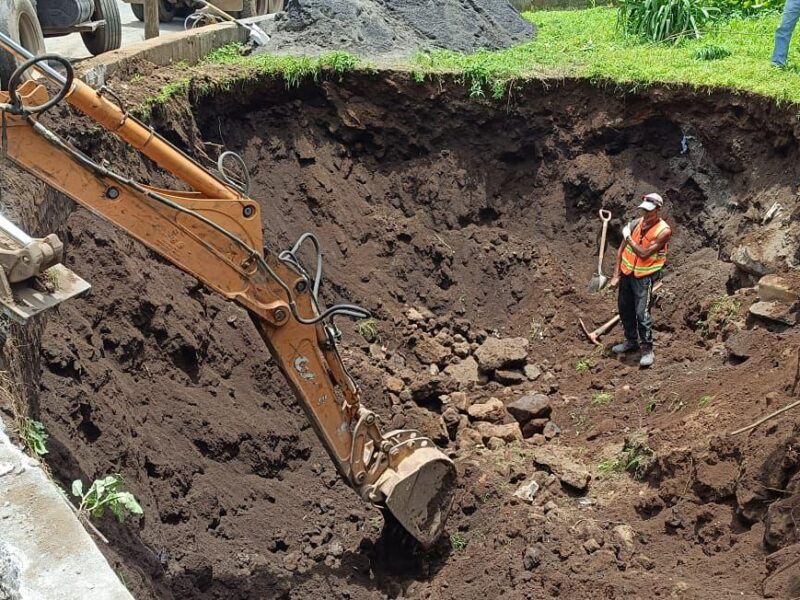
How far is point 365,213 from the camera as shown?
11234 mm

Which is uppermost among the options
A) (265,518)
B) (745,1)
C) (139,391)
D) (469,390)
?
(745,1)

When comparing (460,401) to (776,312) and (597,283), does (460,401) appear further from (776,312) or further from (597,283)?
(776,312)

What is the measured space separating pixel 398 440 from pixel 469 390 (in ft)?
9.12

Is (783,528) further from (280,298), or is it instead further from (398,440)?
(280,298)

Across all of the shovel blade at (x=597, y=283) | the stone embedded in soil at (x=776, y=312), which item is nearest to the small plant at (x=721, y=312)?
the stone embedded in soil at (x=776, y=312)

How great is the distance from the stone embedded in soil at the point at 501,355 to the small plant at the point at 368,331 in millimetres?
1118

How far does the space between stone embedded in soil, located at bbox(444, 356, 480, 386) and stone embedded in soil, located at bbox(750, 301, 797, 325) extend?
2.82 metres

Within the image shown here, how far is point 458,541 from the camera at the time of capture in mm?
6812

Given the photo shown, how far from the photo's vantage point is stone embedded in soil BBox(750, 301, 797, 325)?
26.4 feet

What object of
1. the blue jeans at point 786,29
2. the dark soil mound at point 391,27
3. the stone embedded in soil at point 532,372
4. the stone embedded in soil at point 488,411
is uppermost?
the blue jeans at point 786,29

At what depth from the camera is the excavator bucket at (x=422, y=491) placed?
246 inches

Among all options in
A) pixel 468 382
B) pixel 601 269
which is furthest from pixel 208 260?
pixel 601 269

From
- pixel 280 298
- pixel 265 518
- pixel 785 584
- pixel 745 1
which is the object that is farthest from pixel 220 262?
pixel 745 1

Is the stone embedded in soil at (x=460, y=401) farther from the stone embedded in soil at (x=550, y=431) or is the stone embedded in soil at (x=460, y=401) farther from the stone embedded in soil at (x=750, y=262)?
the stone embedded in soil at (x=750, y=262)
